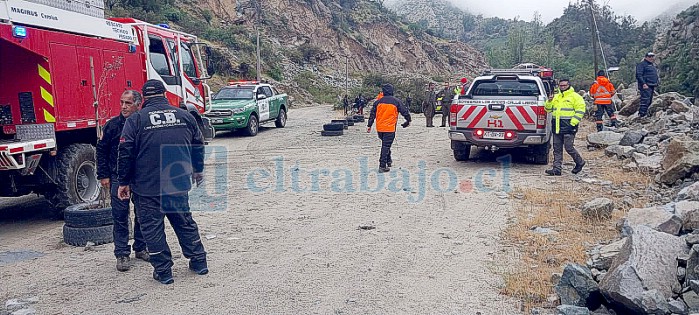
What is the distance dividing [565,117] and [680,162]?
2.02 meters

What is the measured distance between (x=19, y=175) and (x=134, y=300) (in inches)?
140

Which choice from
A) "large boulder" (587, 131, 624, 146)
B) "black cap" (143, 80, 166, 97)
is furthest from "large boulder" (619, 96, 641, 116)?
"black cap" (143, 80, 166, 97)

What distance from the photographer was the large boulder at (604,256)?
16.4 feet

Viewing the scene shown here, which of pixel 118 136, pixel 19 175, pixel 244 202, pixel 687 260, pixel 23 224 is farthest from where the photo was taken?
pixel 244 202

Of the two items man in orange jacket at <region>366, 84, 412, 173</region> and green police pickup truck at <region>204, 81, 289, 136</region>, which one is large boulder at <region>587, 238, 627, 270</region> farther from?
green police pickup truck at <region>204, 81, 289, 136</region>

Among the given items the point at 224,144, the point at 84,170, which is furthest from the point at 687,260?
the point at 224,144

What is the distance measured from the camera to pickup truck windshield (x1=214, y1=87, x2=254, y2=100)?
62.8ft

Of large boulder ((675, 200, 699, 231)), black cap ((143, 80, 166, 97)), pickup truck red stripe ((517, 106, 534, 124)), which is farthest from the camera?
pickup truck red stripe ((517, 106, 534, 124))

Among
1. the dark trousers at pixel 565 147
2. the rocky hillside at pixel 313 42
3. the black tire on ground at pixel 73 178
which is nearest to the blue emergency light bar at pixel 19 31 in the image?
the black tire on ground at pixel 73 178

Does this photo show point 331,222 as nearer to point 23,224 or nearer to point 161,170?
point 161,170

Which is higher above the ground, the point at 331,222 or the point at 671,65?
the point at 671,65

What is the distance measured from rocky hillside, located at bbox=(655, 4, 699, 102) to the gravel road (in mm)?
24107

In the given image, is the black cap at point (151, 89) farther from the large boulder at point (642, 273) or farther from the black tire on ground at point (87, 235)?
the large boulder at point (642, 273)

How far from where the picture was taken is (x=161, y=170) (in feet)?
16.6
